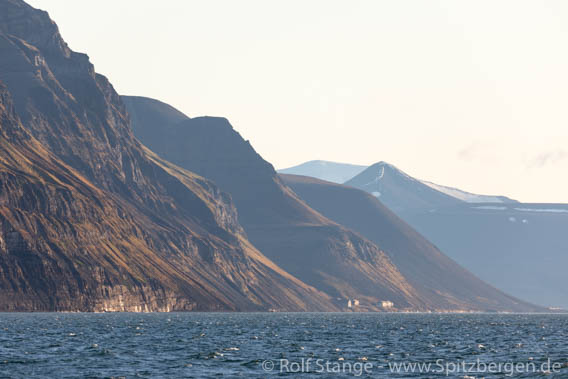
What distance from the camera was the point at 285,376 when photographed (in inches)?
3310

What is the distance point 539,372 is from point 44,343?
207ft

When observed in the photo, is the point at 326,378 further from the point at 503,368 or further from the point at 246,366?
the point at 503,368

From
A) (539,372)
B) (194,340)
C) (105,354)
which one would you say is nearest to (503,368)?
(539,372)

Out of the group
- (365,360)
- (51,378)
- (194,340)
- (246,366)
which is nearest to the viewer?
(51,378)

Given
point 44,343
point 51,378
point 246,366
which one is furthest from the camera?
point 44,343

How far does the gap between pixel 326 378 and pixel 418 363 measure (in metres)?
18.0

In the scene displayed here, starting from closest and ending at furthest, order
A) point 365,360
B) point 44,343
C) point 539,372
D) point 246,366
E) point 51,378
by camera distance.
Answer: point 51,378, point 539,372, point 246,366, point 365,360, point 44,343

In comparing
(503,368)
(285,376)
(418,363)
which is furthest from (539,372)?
(285,376)

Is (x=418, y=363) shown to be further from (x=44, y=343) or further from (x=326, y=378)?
(x=44, y=343)

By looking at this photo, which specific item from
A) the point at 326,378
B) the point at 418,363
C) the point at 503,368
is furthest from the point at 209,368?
the point at 503,368

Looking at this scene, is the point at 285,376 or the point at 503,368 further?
the point at 503,368

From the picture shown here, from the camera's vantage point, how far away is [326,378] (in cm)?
8244

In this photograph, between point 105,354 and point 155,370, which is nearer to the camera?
point 155,370

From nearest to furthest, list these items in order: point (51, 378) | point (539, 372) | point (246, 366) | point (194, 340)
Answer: point (51, 378) → point (539, 372) → point (246, 366) → point (194, 340)
